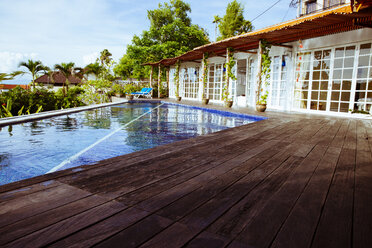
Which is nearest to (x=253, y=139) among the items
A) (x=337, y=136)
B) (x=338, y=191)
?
(x=337, y=136)

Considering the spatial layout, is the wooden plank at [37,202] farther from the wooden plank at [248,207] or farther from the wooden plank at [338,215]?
the wooden plank at [338,215]

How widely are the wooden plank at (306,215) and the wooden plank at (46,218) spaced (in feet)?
3.19

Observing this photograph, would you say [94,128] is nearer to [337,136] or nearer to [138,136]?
[138,136]

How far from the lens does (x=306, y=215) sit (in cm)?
119

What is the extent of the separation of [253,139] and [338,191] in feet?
5.56

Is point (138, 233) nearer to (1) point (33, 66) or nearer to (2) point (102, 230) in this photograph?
(2) point (102, 230)

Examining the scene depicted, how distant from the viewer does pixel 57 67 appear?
16.7m

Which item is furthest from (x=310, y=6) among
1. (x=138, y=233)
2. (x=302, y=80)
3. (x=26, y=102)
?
(x=138, y=233)

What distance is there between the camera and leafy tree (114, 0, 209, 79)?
1831 cm

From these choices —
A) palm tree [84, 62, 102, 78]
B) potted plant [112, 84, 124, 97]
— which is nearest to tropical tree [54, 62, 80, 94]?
palm tree [84, 62, 102, 78]

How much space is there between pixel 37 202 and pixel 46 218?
0.75 ft

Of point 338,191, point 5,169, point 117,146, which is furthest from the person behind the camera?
point 117,146

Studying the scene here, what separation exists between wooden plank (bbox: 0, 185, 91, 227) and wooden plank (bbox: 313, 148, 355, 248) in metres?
1.29

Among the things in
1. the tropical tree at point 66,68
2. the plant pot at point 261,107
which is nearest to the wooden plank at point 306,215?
the plant pot at point 261,107
